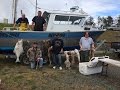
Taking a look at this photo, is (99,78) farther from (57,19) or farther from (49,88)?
(57,19)

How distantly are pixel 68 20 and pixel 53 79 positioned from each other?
636cm

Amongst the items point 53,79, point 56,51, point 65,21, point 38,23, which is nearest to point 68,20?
point 65,21

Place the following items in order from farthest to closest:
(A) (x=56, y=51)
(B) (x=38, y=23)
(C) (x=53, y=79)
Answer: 1. (B) (x=38, y=23)
2. (A) (x=56, y=51)
3. (C) (x=53, y=79)

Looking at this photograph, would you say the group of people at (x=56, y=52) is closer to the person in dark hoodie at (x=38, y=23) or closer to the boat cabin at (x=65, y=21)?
the person in dark hoodie at (x=38, y=23)

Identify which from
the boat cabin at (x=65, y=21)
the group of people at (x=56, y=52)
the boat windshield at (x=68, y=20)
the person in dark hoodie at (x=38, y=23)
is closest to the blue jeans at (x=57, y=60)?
the group of people at (x=56, y=52)

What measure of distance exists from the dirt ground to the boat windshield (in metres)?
4.13

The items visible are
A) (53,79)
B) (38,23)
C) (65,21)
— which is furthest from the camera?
(65,21)

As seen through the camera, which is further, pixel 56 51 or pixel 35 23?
pixel 35 23

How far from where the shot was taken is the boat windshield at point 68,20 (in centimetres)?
1707

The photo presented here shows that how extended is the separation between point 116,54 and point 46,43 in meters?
4.86

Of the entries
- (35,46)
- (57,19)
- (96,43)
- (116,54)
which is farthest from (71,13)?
(35,46)

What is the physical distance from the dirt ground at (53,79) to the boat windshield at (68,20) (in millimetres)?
4134

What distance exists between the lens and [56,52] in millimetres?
13961

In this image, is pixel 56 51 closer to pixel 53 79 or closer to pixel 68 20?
pixel 53 79
